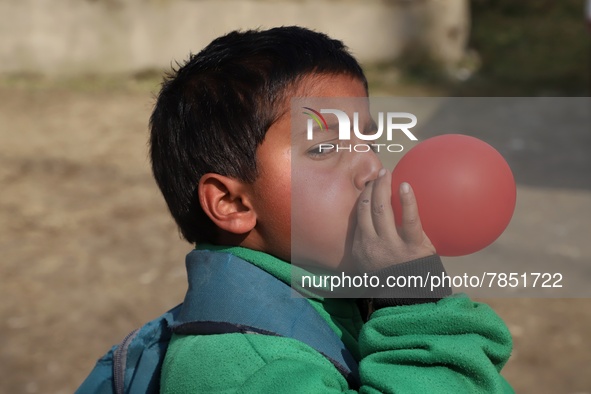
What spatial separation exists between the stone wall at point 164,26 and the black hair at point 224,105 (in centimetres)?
591

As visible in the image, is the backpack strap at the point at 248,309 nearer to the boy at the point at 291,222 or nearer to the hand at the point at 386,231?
the boy at the point at 291,222

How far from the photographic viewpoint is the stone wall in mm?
7781

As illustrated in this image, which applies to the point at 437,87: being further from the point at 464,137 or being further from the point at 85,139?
the point at 464,137

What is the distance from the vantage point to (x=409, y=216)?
165 cm

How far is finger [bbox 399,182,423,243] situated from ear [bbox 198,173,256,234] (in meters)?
0.33

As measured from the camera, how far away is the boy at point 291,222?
160 cm

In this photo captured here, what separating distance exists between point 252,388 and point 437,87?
638 cm

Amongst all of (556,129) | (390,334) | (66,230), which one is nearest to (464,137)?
(390,334)

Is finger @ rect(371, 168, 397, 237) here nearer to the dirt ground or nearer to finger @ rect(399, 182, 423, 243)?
finger @ rect(399, 182, 423, 243)

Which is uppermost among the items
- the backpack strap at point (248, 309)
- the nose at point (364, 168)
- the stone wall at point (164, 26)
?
the stone wall at point (164, 26)

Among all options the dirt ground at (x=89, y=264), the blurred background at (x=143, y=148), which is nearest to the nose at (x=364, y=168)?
the dirt ground at (x=89, y=264)

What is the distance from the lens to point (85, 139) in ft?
21.3

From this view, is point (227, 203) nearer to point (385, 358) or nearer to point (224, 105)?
point (224, 105)

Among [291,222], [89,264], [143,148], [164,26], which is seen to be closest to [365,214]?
[291,222]
